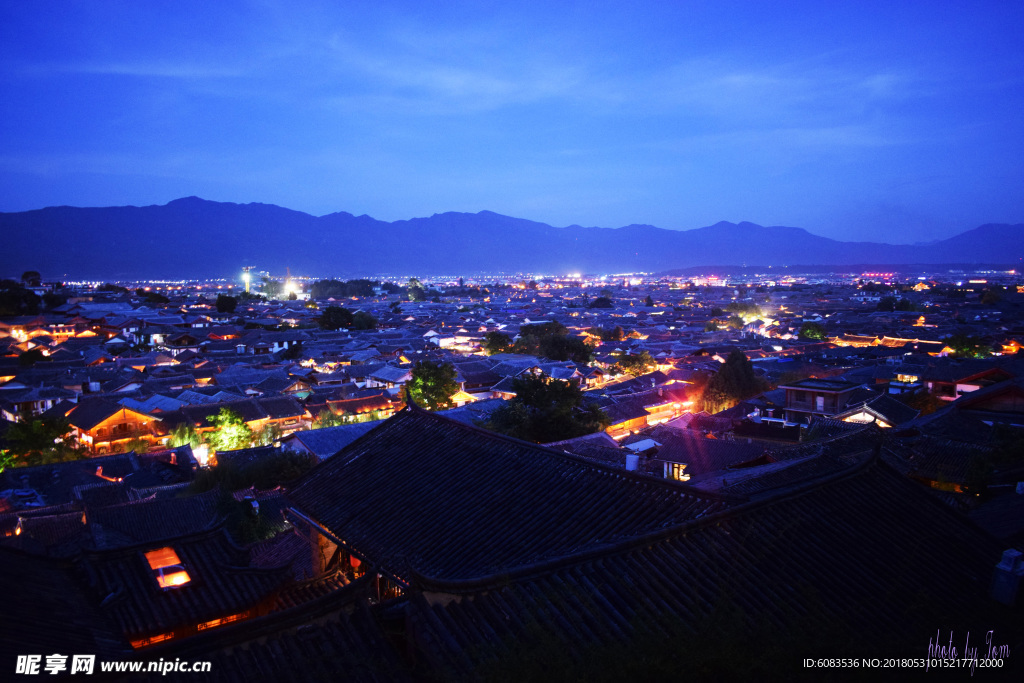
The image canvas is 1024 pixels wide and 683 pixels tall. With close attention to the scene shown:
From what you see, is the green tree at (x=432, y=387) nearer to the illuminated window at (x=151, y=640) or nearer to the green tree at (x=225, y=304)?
the illuminated window at (x=151, y=640)

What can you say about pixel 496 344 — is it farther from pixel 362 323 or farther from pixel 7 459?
pixel 7 459

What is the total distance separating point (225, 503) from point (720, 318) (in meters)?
67.1

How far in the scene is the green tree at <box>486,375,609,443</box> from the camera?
62.4 ft

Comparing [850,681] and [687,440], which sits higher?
[850,681]

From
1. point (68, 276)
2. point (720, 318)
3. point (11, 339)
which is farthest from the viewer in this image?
point (68, 276)

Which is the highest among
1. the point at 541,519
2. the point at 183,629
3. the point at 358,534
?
the point at 541,519

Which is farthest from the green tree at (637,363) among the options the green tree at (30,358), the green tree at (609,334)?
the green tree at (30,358)

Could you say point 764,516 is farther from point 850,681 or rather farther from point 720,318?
point 720,318

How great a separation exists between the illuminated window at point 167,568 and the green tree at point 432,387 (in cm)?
1967

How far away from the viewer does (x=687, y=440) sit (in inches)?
706

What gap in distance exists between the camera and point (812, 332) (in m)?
55.1

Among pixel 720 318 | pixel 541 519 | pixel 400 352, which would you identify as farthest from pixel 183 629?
pixel 720 318

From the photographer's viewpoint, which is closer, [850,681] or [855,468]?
[850,681]

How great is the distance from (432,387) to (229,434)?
8511 mm
